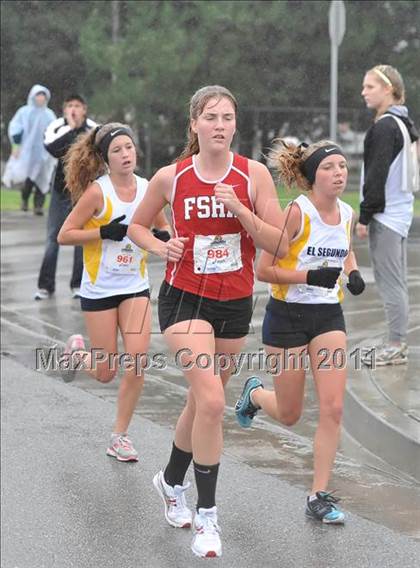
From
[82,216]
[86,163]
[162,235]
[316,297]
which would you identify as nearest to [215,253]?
[316,297]

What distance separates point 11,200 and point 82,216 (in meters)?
20.3

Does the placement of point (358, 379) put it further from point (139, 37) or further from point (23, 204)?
point (139, 37)

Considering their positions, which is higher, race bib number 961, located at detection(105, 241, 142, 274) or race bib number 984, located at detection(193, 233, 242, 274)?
race bib number 984, located at detection(193, 233, 242, 274)

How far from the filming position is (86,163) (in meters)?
7.76

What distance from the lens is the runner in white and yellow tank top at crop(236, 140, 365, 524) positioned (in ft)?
20.9

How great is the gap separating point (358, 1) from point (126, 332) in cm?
2091

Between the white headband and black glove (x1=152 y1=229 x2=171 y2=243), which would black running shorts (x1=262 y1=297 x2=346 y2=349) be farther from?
the white headband

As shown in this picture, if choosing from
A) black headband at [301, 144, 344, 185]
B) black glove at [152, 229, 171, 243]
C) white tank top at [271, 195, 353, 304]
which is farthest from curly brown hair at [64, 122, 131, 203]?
white tank top at [271, 195, 353, 304]

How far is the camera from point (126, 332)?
7648 mm

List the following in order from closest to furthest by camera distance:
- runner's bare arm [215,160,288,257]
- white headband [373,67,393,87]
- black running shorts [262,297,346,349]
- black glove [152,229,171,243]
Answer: runner's bare arm [215,160,288,257] < black running shorts [262,297,346,349] < black glove [152,229,171,243] < white headband [373,67,393,87]

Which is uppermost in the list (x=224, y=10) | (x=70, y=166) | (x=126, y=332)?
(x=224, y=10)

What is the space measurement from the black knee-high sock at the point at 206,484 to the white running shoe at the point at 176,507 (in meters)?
0.40

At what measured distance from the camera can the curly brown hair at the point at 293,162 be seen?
21.6ft

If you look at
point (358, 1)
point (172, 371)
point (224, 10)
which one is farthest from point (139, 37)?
point (172, 371)
